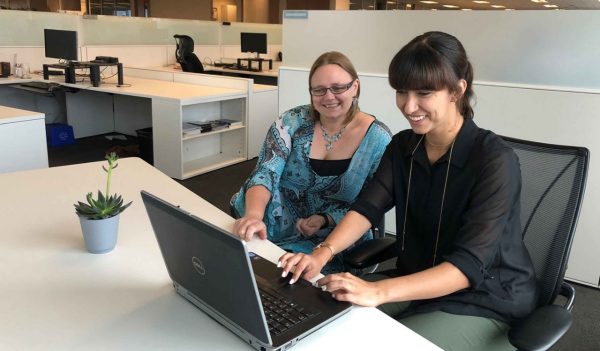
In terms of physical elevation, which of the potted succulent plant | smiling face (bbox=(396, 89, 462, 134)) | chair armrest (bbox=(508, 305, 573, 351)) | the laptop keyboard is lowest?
chair armrest (bbox=(508, 305, 573, 351))

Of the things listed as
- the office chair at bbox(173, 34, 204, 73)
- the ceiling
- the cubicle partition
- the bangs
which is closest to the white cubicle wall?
the bangs

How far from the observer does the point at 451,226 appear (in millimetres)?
1312

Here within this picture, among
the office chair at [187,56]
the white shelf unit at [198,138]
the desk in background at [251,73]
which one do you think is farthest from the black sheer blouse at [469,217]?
the desk in background at [251,73]

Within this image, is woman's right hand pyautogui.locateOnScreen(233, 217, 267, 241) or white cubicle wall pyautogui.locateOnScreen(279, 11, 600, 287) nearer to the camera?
woman's right hand pyautogui.locateOnScreen(233, 217, 267, 241)

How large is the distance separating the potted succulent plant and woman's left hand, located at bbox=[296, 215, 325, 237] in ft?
2.26

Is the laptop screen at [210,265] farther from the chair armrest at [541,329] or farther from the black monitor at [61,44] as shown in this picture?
the black monitor at [61,44]

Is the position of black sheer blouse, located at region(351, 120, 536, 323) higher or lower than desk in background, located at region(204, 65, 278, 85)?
lower

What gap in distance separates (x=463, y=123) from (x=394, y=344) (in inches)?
26.3

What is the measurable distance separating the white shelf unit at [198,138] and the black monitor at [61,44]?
1.40 m

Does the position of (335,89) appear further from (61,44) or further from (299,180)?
(61,44)

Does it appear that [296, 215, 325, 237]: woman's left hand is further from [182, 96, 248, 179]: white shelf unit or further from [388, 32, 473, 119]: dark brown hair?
[182, 96, 248, 179]: white shelf unit

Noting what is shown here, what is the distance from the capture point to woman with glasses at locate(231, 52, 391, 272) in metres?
1.71

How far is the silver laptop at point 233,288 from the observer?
0.81 metres

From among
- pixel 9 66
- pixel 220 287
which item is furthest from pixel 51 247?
pixel 9 66
